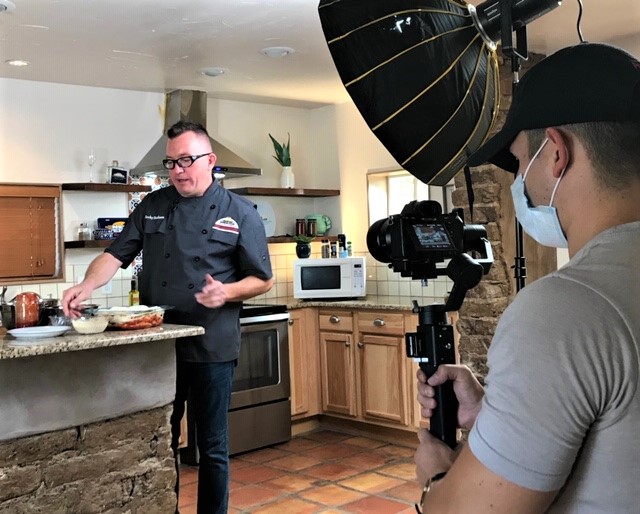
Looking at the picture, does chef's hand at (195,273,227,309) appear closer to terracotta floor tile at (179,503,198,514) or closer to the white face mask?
terracotta floor tile at (179,503,198,514)

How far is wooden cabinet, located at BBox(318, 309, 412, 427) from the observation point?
4.66 meters

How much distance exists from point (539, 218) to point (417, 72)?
0.50 metres

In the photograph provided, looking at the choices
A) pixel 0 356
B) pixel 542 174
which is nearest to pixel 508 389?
pixel 542 174

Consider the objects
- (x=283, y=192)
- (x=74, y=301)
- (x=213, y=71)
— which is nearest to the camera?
(x=74, y=301)

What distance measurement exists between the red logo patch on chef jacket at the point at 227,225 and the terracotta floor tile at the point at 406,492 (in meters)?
1.64

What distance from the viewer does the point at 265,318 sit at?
467 cm

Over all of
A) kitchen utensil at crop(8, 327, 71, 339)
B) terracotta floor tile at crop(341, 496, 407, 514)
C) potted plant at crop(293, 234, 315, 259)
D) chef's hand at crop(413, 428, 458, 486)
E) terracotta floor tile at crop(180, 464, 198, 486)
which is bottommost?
terracotta floor tile at crop(341, 496, 407, 514)

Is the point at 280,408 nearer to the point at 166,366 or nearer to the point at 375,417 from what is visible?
the point at 375,417

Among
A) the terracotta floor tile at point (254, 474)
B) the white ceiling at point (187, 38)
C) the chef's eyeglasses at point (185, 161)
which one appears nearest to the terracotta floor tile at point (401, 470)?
the terracotta floor tile at point (254, 474)

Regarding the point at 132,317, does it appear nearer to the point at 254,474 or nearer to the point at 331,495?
the point at 331,495

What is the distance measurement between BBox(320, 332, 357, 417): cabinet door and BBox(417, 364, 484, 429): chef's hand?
12.5ft

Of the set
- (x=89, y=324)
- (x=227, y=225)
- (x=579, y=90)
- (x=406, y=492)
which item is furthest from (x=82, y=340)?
(x=406, y=492)

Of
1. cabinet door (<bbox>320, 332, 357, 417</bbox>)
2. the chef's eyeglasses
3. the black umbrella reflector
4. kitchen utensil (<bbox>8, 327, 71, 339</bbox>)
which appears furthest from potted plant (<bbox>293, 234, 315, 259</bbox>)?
the black umbrella reflector

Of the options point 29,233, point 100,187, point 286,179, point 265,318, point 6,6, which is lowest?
point 265,318
